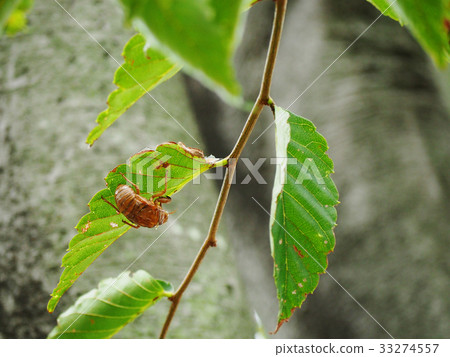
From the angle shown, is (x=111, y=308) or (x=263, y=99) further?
(x=111, y=308)

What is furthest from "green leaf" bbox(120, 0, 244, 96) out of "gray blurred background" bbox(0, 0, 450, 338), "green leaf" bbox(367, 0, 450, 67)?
"gray blurred background" bbox(0, 0, 450, 338)

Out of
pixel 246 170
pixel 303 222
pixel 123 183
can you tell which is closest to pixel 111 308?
pixel 123 183

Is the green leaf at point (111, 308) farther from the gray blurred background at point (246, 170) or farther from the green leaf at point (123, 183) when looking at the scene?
the gray blurred background at point (246, 170)

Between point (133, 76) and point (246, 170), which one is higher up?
point (133, 76)

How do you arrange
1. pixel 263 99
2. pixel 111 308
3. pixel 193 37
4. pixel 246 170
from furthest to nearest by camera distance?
pixel 246 170
pixel 111 308
pixel 263 99
pixel 193 37

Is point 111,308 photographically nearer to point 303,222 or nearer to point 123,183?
point 123,183

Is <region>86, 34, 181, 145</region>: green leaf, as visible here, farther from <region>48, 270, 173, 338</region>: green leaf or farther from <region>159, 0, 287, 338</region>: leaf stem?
<region>48, 270, 173, 338</region>: green leaf
